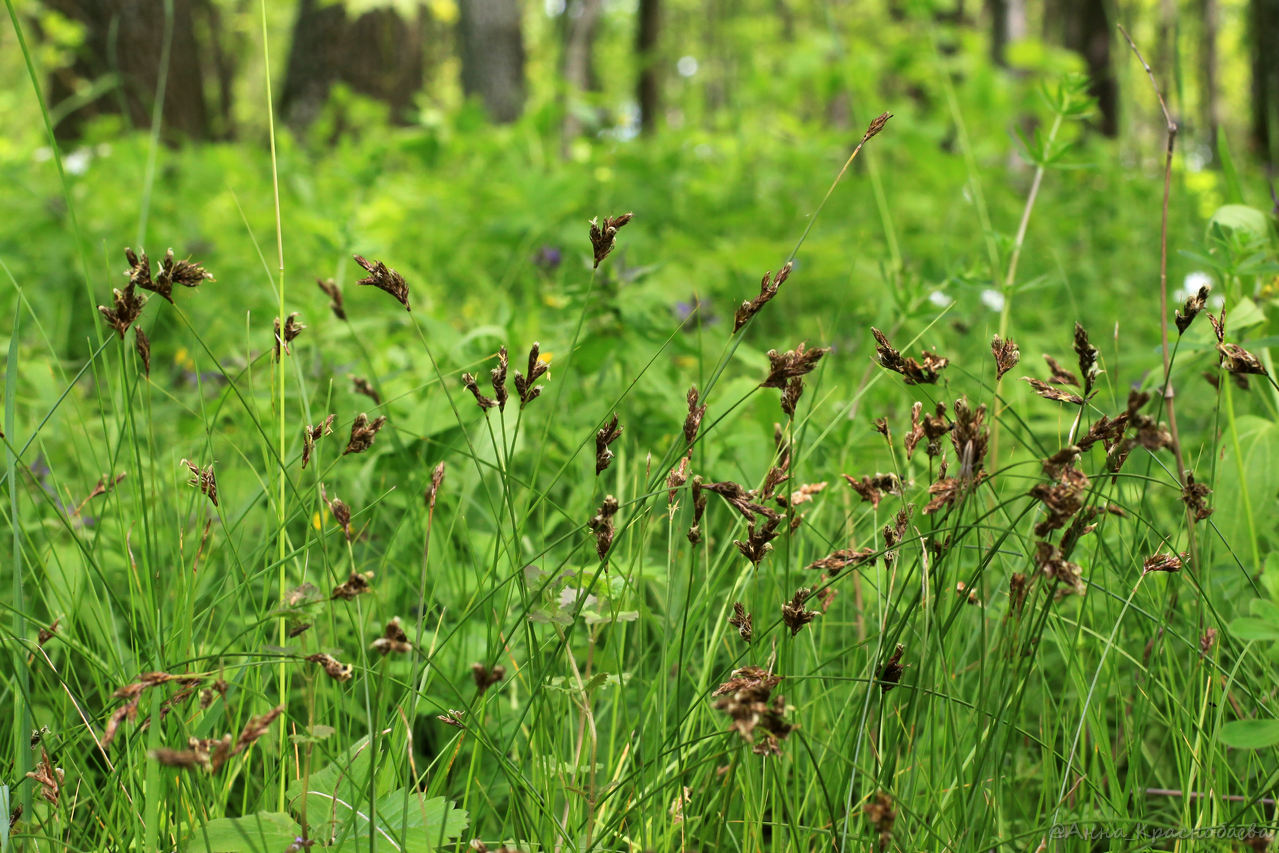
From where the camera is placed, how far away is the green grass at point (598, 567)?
836 mm

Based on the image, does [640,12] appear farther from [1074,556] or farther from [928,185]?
[1074,556]

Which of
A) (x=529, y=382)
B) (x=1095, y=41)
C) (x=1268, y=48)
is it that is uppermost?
(x=1095, y=41)

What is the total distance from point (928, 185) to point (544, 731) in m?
3.90

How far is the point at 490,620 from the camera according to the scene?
851 millimetres

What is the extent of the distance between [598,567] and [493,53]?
17.0 feet

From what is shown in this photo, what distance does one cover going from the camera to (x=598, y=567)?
0.91 meters

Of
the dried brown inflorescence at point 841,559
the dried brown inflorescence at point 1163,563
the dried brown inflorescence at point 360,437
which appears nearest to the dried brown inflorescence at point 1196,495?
the dried brown inflorescence at point 1163,563

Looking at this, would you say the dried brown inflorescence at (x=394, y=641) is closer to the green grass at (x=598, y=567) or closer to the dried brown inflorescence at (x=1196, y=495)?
the green grass at (x=598, y=567)

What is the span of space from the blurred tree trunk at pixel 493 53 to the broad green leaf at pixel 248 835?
206 inches

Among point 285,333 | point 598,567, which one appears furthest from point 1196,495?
point 285,333

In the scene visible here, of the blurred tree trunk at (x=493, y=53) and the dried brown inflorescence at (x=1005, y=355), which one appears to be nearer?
the dried brown inflorescence at (x=1005, y=355)

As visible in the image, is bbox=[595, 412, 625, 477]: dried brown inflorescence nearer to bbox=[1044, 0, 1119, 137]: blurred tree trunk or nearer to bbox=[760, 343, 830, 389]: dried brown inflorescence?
bbox=[760, 343, 830, 389]: dried brown inflorescence

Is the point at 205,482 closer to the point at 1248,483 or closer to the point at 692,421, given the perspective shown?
the point at 692,421

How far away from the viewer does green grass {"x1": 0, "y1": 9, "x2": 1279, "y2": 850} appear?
2.74ft
